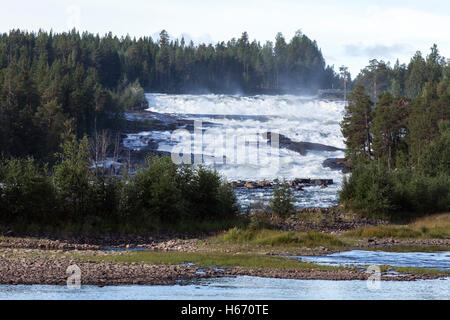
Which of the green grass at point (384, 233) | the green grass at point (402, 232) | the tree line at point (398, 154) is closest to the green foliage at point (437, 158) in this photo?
the tree line at point (398, 154)

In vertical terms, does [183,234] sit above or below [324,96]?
below

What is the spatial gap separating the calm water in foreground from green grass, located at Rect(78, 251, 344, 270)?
298cm

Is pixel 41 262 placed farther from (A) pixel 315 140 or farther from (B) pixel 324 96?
(B) pixel 324 96

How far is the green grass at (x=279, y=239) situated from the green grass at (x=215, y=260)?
468 cm

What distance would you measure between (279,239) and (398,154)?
48356 millimetres

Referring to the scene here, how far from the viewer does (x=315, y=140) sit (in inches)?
4156

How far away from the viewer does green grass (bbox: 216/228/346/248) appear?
1329 inches

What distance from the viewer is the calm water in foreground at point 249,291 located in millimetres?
19906

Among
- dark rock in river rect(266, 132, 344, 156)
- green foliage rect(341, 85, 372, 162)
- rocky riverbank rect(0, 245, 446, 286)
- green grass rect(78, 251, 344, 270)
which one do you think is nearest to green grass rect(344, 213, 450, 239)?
green grass rect(78, 251, 344, 270)

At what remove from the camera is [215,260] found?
2728 centimetres

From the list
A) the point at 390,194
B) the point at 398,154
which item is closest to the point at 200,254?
the point at 390,194

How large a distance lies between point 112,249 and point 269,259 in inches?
313
